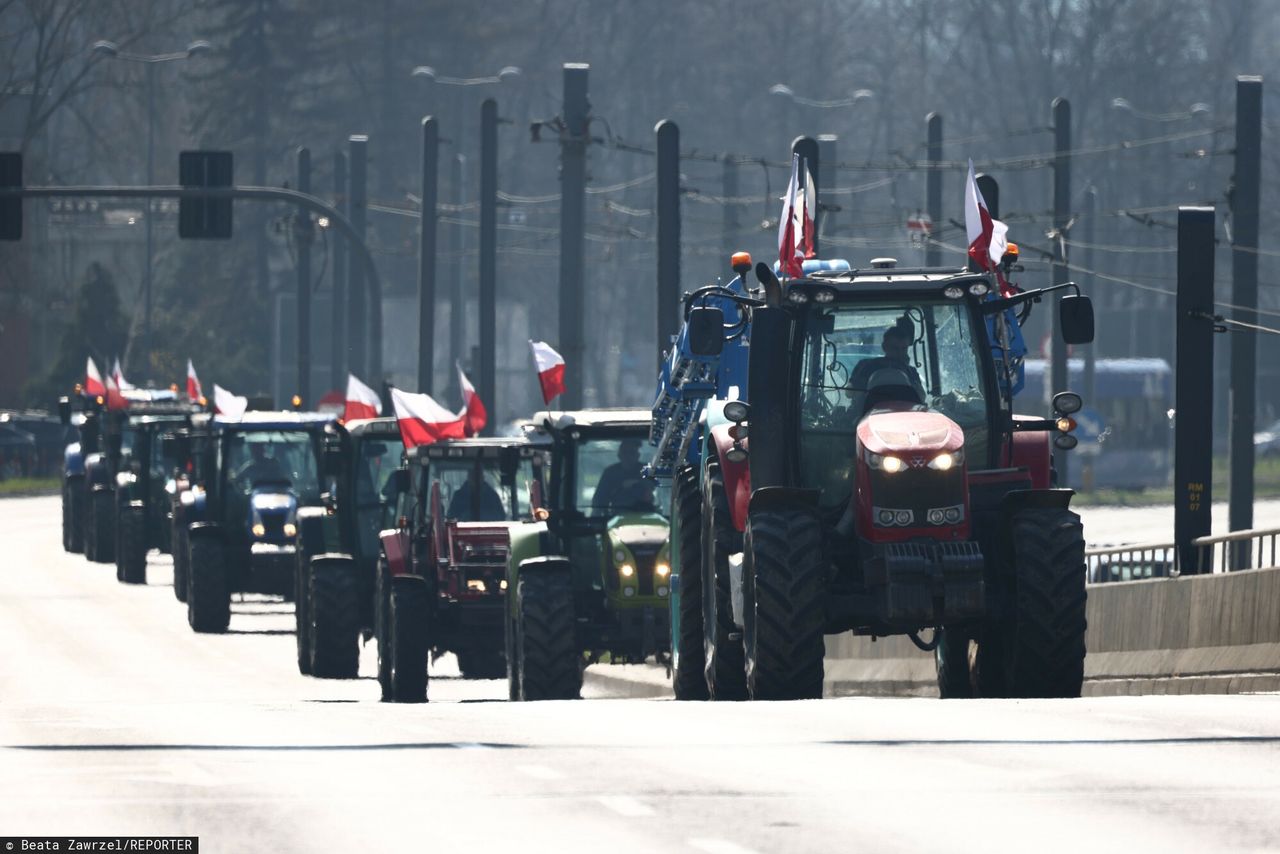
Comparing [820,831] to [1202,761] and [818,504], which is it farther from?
[818,504]

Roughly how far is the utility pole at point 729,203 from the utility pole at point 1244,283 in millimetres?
12494

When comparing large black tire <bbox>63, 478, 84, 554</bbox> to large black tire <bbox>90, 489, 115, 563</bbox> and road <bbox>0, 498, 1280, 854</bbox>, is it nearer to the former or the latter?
large black tire <bbox>90, 489, 115, 563</bbox>

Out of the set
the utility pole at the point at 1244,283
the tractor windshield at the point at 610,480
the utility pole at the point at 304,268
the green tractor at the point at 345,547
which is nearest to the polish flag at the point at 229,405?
the green tractor at the point at 345,547

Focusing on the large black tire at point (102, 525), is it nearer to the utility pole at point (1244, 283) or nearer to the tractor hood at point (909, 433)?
the utility pole at point (1244, 283)

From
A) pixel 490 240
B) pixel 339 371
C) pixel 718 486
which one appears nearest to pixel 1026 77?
pixel 339 371

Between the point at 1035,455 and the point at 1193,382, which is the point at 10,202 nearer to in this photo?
A: the point at 1193,382

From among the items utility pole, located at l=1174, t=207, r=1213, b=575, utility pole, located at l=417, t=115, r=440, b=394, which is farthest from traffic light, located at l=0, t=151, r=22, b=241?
utility pole, located at l=1174, t=207, r=1213, b=575

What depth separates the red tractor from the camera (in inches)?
625

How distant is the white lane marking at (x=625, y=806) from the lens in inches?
403

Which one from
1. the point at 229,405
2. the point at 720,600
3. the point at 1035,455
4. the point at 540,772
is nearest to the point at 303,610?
the point at 229,405

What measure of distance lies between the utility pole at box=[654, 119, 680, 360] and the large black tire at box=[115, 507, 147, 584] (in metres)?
11.2

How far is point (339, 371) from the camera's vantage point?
219ft

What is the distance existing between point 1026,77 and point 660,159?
78.1m

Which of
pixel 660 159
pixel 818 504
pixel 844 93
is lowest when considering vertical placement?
pixel 818 504
